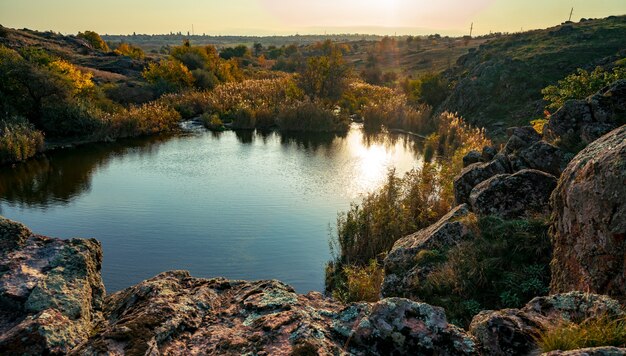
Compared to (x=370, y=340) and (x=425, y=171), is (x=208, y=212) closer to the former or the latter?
(x=425, y=171)

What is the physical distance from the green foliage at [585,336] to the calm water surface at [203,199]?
28.6 feet

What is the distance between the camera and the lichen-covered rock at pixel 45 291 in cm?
418

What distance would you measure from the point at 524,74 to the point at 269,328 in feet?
121

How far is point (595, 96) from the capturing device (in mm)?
10320

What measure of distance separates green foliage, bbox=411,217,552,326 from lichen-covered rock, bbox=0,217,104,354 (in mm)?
5518

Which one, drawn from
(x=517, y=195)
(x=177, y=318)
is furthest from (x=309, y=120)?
(x=177, y=318)

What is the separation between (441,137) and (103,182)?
20314 millimetres

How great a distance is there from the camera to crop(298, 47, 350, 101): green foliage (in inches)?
1689

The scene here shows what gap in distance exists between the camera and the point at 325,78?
4334 cm

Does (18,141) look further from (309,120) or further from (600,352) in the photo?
(600,352)

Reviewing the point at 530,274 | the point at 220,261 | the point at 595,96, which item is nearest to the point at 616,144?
the point at 530,274

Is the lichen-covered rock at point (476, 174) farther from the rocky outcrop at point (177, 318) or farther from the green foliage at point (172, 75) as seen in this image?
the green foliage at point (172, 75)

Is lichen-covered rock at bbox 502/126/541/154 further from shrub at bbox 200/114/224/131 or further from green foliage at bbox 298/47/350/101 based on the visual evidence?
green foliage at bbox 298/47/350/101

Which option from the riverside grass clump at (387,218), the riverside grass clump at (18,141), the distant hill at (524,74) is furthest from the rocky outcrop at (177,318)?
the distant hill at (524,74)
